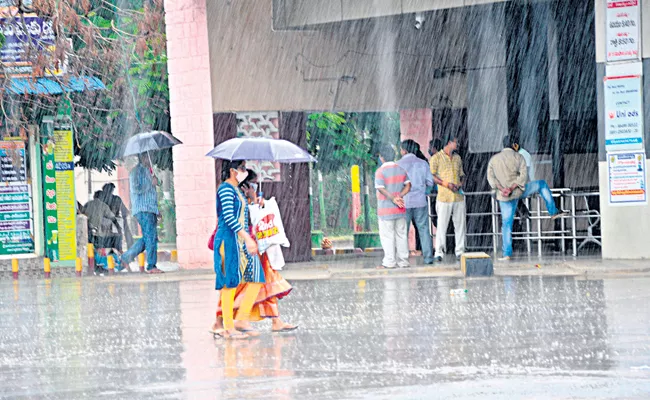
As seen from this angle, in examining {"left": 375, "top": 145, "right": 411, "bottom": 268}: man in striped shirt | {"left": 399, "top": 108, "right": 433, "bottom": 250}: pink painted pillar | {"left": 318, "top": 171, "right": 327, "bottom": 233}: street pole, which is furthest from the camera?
{"left": 318, "top": 171, "right": 327, "bottom": 233}: street pole

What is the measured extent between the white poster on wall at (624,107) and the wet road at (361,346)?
10.8 feet

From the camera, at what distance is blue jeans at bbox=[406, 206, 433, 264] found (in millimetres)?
22000

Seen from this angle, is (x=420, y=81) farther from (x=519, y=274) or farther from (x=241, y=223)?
(x=241, y=223)

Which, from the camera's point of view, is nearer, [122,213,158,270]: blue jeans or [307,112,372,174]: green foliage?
[122,213,158,270]: blue jeans

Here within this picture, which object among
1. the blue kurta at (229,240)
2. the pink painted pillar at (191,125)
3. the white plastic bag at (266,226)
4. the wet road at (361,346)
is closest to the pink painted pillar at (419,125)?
the pink painted pillar at (191,125)

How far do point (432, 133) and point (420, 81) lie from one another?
4.39ft

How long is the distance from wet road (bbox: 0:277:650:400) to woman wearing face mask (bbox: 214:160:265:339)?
0.38 meters

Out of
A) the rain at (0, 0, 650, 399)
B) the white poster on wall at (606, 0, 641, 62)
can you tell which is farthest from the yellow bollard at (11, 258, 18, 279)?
the white poster on wall at (606, 0, 641, 62)

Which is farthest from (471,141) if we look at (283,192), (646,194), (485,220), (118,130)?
(118,130)

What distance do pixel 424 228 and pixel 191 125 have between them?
4822 mm

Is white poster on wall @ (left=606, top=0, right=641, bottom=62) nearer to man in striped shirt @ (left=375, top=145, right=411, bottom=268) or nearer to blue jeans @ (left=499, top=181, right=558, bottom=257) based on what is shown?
blue jeans @ (left=499, top=181, right=558, bottom=257)

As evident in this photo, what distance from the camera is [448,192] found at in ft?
74.1

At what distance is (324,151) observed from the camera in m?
39.1

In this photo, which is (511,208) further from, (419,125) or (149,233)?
(419,125)
